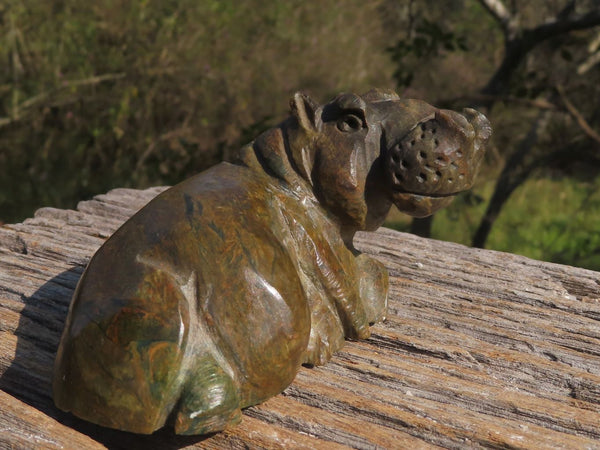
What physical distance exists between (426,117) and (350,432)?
3.55 ft

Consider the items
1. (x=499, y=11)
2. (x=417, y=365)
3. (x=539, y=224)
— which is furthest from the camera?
(x=539, y=224)

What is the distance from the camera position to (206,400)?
1.82 metres

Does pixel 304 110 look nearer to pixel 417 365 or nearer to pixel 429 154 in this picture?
pixel 429 154

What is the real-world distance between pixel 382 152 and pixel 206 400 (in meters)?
1.01

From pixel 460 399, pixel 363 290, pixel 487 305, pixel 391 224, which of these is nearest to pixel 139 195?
pixel 363 290

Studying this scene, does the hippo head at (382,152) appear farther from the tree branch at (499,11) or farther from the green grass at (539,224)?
the green grass at (539,224)

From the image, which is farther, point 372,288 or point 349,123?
point 372,288

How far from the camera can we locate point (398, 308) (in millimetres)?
2748

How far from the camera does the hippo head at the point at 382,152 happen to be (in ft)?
7.11

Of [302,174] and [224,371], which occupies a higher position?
[302,174]

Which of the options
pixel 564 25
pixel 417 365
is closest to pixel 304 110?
pixel 417 365

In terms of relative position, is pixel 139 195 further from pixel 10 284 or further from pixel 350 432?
pixel 350 432

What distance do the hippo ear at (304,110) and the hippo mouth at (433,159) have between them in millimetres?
283

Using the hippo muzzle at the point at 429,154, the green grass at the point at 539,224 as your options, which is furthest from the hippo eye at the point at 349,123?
the green grass at the point at 539,224
